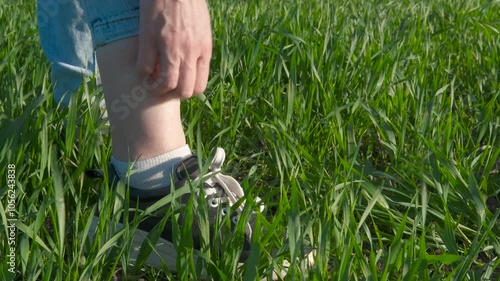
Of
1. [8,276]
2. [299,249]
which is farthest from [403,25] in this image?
[8,276]

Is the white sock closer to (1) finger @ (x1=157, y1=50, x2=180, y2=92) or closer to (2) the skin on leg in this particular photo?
(2) the skin on leg

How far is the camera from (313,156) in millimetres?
2043

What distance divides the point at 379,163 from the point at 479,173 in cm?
25

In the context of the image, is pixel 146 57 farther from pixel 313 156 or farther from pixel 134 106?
pixel 313 156

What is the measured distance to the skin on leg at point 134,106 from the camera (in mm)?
Answer: 1682

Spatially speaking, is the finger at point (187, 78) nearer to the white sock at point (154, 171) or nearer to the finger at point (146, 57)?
the finger at point (146, 57)

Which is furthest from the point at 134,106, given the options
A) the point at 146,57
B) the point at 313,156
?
the point at 313,156

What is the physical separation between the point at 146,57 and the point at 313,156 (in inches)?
22.8

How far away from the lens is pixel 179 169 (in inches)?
67.4

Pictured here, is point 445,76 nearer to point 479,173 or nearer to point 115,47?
point 479,173

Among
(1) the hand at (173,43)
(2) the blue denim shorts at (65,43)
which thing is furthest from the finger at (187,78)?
(2) the blue denim shorts at (65,43)

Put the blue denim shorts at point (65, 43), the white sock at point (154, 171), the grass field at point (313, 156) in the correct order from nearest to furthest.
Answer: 1. the grass field at point (313, 156)
2. the white sock at point (154, 171)
3. the blue denim shorts at point (65, 43)

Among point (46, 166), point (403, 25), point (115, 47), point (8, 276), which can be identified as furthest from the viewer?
point (403, 25)

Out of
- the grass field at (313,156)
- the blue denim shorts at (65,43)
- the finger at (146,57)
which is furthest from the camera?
the blue denim shorts at (65,43)
